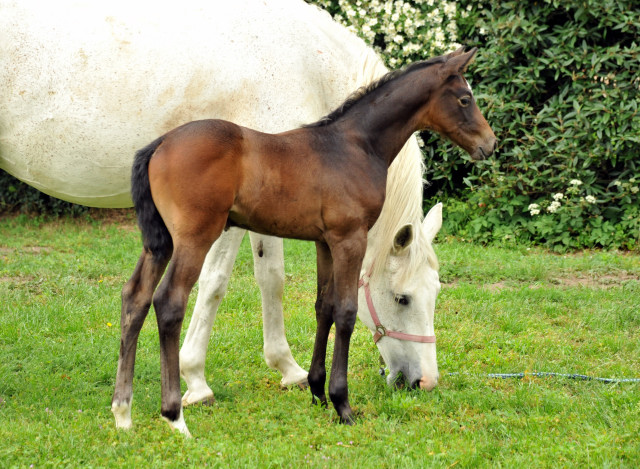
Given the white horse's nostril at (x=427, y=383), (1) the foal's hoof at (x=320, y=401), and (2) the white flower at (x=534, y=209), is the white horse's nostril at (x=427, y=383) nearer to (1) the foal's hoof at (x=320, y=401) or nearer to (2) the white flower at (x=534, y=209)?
(1) the foal's hoof at (x=320, y=401)

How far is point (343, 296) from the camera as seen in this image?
11.6 feet

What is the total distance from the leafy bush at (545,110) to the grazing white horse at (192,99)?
4107 millimetres

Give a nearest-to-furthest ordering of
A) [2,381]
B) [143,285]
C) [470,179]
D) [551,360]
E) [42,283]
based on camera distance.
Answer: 1. [143,285]
2. [2,381]
3. [551,360]
4. [42,283]
5. [470,179]

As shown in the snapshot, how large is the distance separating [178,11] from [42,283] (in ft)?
11.3

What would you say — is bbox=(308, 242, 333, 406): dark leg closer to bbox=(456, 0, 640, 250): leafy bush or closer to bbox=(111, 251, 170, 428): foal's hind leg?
bbox=(111, 251, 170, 428): foal's hind leg

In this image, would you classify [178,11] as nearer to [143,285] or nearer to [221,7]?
[221,7]

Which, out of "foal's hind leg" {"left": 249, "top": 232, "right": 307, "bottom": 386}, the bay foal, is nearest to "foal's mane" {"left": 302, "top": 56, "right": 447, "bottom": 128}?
the bay foal

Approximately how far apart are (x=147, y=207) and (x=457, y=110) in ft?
5.12

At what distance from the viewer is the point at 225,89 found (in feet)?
13.0

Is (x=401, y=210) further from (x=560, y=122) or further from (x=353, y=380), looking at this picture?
(x=560, y=122)

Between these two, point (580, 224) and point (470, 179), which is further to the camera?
point (470, 179)

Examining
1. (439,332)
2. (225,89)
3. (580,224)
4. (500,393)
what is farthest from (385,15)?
(500,393)

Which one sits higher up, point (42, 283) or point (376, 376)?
point (376, 376)

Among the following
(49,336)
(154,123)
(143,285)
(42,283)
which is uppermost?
(154,123)
